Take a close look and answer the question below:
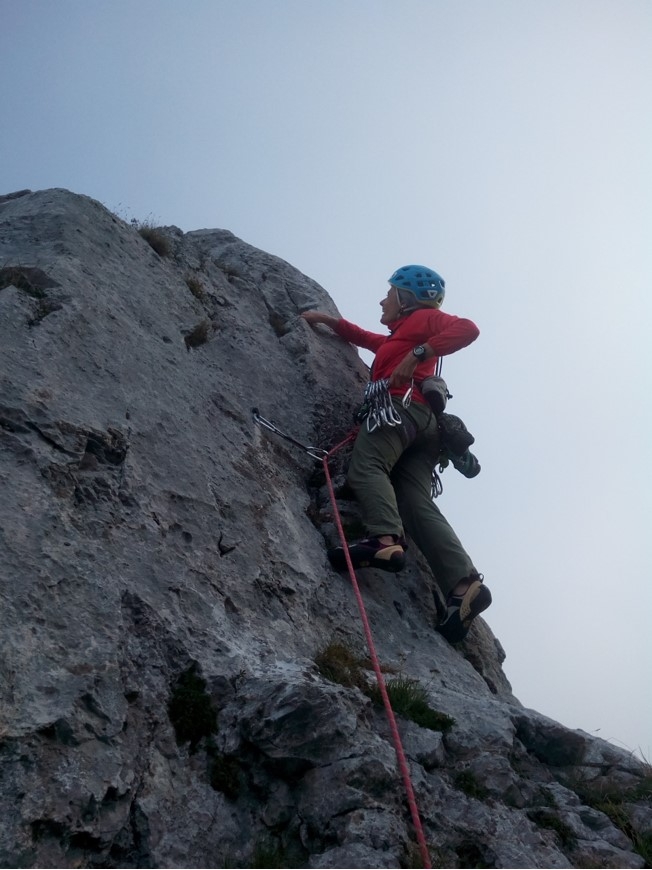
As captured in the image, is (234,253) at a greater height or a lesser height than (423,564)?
greater

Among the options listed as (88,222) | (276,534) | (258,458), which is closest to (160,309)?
(88,222)

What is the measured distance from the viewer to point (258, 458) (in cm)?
618

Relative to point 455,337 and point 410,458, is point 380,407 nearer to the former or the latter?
point 410,458

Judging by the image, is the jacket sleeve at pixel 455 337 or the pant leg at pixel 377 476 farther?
the jacket sleeve at pixel 455 337

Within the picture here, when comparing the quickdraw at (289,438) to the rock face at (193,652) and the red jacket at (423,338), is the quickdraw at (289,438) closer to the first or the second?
the rock face at (193,652)

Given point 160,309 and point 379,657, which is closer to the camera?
point 379,657

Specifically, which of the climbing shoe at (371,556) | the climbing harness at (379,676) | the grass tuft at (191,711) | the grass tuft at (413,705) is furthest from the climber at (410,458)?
the grass tuft at (191,711)

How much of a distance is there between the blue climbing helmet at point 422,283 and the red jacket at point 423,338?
19cm

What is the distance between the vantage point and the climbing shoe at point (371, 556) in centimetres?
574

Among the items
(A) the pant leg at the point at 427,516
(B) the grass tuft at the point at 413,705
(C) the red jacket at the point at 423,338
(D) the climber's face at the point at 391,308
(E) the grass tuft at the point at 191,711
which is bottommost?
(E) the grass tuft at the point at 191,711

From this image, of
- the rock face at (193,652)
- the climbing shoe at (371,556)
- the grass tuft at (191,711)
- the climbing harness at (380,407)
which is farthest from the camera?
the climbing harness at (380,407)

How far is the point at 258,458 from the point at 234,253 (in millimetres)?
3785

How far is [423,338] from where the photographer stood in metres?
7.47

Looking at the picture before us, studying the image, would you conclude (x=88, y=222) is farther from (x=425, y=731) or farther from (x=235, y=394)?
(x=425, y=731)
